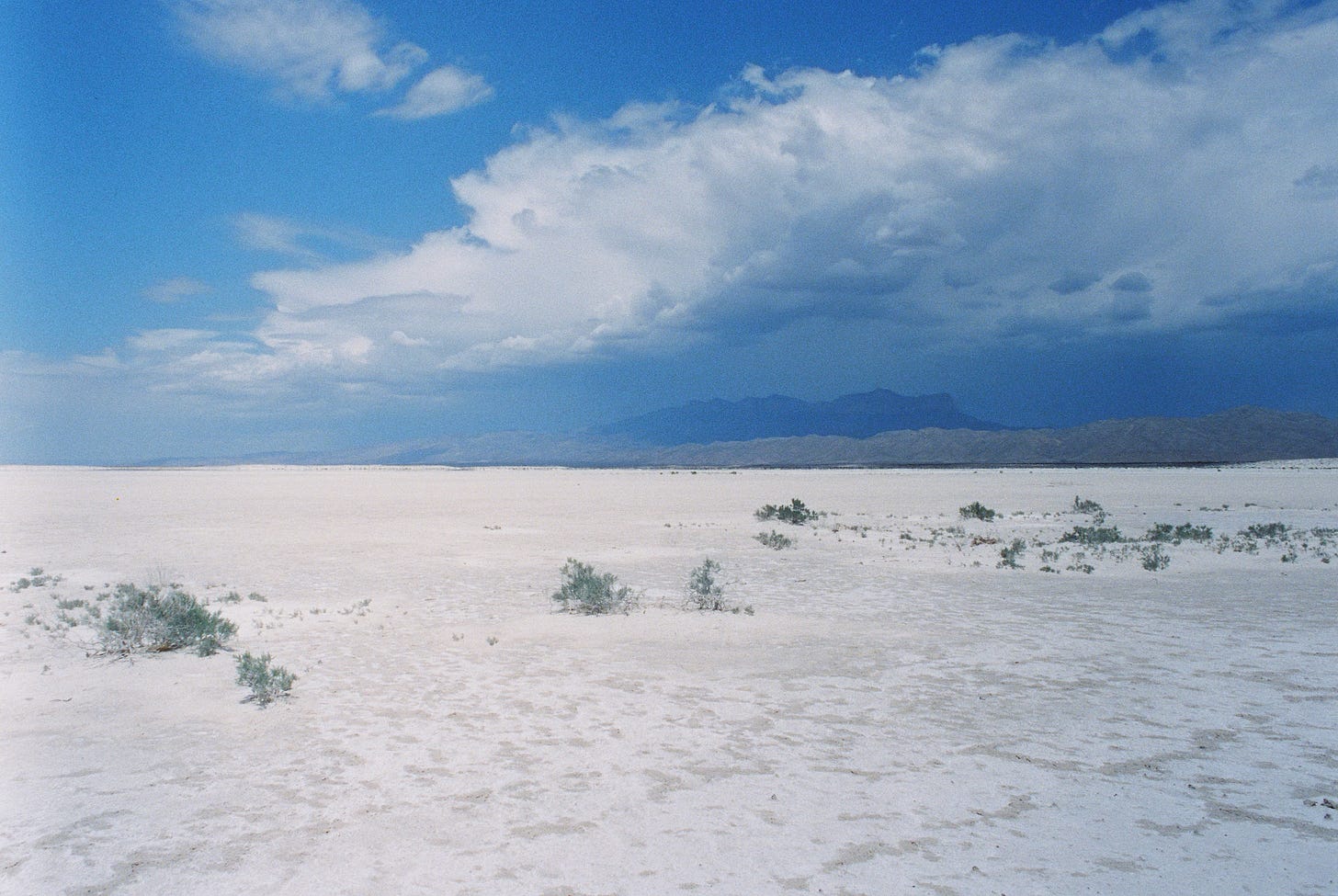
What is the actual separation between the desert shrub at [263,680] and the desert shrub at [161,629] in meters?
1.89

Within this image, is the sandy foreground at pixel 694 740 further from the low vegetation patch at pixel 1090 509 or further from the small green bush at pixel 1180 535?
the low vegetation patch at pixel 1090 509

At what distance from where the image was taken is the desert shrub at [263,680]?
7.88m

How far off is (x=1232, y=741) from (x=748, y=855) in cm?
469

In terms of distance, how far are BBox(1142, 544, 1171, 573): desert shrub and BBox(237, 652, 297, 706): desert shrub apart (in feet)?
54.4

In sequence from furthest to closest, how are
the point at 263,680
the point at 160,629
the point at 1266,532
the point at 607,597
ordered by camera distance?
1. the point at 1266,532
2. the point at 607,597
3. the point at 160,629
4. the point at 263,680

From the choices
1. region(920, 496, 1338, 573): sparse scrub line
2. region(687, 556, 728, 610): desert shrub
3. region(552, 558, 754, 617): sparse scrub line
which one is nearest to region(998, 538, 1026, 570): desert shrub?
region(920, 496, 1338, 573): sparse scrub line

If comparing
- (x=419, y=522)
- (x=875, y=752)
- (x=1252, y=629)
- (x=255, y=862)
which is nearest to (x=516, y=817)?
(x=255, y=862)

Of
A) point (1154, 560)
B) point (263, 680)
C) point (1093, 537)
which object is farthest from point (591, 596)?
point (1093, 537)

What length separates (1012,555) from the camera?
18.2 metres

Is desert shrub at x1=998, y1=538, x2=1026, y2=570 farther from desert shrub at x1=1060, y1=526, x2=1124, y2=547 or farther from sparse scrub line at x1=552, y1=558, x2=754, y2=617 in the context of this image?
sparse scrub line at x1=552, y1=558, x2=754, y2=617

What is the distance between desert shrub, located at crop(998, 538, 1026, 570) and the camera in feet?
58.0

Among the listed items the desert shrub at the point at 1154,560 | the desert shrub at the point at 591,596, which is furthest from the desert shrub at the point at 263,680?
the desert shrub at the point at 1154,560

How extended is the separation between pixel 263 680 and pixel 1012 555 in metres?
15.8

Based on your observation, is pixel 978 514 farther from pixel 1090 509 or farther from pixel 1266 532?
pixel 1266 532
